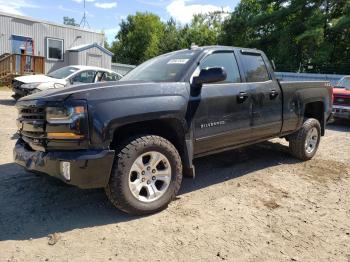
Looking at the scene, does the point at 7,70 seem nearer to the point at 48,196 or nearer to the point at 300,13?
the point at 48,196

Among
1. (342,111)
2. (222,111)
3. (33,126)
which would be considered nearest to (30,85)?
(33,126)

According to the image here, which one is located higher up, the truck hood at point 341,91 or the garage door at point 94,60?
the garage door at point 94,60

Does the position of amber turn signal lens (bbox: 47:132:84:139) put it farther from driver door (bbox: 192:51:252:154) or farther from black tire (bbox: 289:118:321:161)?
black tire (bbox: 289:118:321:161)

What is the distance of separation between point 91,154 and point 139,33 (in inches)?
1879

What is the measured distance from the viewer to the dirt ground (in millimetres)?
3342

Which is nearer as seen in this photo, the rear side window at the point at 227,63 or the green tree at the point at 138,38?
the rear side window at the point at 227,63

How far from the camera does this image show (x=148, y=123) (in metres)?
4.22

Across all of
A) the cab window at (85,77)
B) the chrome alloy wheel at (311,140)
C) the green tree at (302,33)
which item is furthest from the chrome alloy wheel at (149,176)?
the green tree at (302,33)

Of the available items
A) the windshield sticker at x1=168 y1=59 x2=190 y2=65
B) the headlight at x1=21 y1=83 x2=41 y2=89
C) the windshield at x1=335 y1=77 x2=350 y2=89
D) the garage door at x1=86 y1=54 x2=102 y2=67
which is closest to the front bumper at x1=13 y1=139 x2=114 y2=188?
the windshield sticker at x1=168 y1=59 x2=190 y2=65

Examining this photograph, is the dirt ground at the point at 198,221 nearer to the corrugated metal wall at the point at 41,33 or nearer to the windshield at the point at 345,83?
the windshield at the point at 345,83

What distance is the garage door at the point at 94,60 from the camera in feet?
78.2

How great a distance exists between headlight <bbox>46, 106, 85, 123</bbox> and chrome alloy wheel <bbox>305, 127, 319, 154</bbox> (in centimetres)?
425

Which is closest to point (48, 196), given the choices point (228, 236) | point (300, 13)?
point (228, 236)

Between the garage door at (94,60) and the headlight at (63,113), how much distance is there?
20871mm
